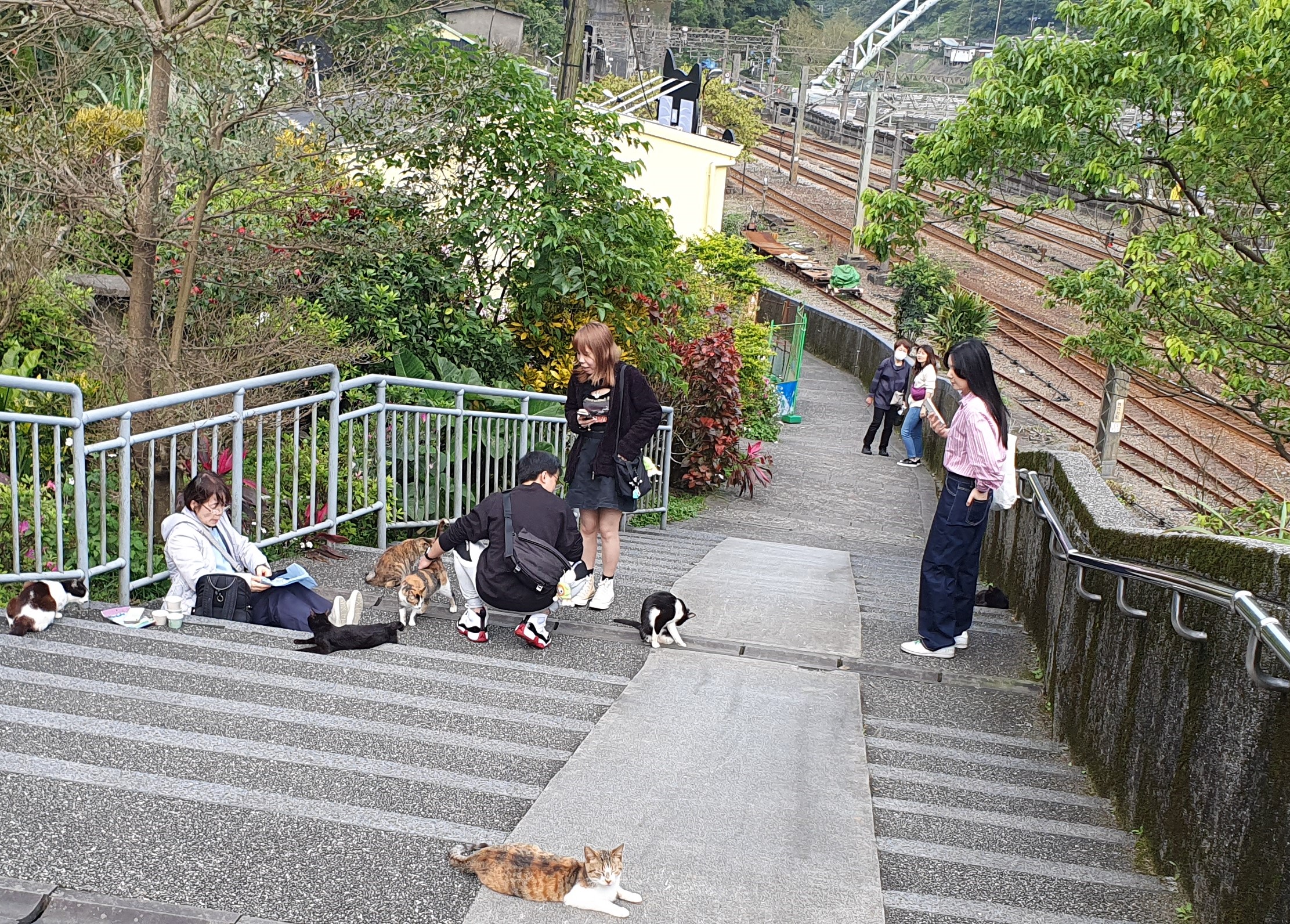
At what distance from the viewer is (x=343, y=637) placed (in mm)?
5199

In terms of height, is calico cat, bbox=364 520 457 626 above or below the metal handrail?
below

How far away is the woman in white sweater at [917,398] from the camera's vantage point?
1500cm

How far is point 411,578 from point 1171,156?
7663 millimetres

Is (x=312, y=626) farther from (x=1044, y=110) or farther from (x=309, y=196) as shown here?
(x=1044, y=110)

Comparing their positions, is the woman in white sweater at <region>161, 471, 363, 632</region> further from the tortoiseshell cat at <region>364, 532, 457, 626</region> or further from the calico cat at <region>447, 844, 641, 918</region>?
the calico cat at <region>447, 844, 641, 918</region>

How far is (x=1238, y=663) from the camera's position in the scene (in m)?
3.42

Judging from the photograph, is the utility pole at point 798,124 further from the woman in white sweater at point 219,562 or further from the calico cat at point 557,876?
the calico cat at point 557,876

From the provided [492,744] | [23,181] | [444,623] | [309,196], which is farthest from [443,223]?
[492,744]

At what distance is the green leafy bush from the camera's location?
26938 mm

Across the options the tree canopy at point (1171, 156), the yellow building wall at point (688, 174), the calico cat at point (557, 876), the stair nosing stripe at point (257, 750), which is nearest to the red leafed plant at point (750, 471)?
the tree canopy at point (1171, 156)

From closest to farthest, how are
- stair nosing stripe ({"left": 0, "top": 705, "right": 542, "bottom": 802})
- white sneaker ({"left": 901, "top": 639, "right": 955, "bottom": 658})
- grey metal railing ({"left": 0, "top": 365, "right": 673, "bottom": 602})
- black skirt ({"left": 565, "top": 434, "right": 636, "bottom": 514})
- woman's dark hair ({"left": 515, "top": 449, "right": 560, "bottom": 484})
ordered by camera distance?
stair nosing stripe ({"left": 0, "top": 705, "right": 542, "bottom": 802}) < grey metal railing ({"left": 0, "top": 365, "right": 673, "bottom": 602}) < woman's dark hair ({"left": 515, "top": 449, "right": 560, "bottom": 484}) < white sneaker ({"left": 901, "top": 639, "right": 955, "bottom": 658}) < black skirt ({"left": 565, "top": 434, "right": 636, "bottom": 514})

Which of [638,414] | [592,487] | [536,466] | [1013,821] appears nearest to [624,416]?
[638,414]

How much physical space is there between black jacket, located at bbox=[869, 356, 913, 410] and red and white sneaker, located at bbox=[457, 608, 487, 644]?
475 inches

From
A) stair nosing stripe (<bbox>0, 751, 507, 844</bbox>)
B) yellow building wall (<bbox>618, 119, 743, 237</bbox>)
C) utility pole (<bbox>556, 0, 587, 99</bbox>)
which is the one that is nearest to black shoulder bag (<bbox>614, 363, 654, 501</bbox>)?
stair nosing stripe (<bbox>0, 751, 507, 844</bbox>)
